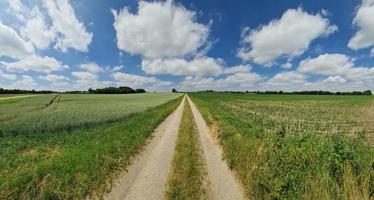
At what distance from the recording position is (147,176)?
273 inches

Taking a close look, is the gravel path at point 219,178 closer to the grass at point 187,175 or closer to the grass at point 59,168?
the grass at point 187,175

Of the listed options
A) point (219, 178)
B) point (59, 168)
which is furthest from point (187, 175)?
point (59, 168)

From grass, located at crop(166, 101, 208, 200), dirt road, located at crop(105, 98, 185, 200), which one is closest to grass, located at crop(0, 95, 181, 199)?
dirt road, located at crop(105, 98, 185, 200)

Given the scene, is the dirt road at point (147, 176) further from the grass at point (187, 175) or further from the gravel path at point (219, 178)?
the gravel path at point (219, 178)

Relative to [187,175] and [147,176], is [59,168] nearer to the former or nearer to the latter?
[147,176]

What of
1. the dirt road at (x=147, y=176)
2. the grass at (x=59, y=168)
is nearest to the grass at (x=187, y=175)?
the dirt road at (x=147, y=176)

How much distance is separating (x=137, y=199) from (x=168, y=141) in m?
6.28

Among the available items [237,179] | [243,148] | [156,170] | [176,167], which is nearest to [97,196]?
[156,170]

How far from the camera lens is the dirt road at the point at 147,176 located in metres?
5.75

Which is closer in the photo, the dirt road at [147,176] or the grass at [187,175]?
the grass at [187,175]

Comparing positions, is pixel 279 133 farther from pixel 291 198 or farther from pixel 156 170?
pixel 156 170

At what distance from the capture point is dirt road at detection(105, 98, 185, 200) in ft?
18.9

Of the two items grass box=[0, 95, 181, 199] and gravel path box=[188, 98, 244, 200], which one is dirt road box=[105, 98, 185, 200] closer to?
grass box=[0, 95, 181, 199]

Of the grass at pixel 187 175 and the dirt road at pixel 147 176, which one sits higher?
the grass at pixel 187 175
